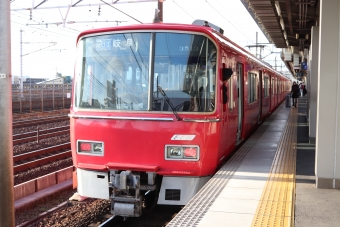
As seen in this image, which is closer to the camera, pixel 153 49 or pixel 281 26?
pixel 153 49

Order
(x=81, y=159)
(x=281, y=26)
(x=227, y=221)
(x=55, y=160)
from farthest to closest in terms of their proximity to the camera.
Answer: (x=281, y=26)
(x=55, y=160)
(x=81, y=159)
(x=227, y=221)

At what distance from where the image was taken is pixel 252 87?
11398 millimetres

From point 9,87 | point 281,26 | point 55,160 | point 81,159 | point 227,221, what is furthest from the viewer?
point 281,26

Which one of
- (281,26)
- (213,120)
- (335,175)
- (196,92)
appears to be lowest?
(335,175)

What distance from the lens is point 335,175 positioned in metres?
6.30

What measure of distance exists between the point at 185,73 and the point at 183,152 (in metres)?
1.11

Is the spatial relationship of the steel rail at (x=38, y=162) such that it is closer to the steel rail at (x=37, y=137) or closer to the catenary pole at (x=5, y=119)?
the steel rail at (x=37, y=137)

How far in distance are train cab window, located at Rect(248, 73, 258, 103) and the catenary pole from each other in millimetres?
6081

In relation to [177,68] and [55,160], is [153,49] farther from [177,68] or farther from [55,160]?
[55,160]

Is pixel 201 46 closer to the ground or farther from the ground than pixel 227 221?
farther from the ground

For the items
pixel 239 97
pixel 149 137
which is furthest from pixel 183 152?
pixel 239 97

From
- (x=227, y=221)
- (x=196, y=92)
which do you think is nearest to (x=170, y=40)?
(x=196, y=92)

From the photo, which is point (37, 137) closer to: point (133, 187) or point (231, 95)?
point (231, 95)

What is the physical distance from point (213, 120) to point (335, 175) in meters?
1.85
